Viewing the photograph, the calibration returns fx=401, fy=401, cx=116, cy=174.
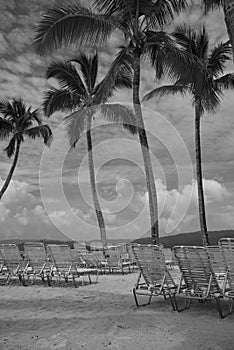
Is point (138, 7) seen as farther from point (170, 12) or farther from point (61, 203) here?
point (61, 203)

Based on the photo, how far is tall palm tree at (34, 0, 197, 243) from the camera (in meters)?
10.7

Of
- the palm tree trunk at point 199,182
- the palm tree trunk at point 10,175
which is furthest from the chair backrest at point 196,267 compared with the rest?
the palm tree trunk at point 10,175

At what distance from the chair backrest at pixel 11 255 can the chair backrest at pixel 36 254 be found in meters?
0.22

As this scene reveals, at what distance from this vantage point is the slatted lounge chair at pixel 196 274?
17.6 ft

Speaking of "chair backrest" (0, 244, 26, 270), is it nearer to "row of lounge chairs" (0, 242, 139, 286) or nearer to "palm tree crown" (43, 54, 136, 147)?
"row of lounge chairs" (0, 242, 139, 286)

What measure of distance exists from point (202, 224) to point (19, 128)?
12.2 m

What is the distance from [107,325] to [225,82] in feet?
44.6

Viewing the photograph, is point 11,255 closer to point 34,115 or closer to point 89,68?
point 89,68

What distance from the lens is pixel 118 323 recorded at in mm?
5082

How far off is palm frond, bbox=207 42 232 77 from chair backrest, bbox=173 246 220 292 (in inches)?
475

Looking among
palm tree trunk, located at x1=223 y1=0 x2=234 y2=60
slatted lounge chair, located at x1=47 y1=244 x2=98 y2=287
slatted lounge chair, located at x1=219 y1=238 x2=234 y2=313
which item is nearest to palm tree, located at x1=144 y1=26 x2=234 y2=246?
slatted lounge chair, located at x1=47 y1=244 x2=98 y2=287

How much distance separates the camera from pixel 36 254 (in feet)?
31.0

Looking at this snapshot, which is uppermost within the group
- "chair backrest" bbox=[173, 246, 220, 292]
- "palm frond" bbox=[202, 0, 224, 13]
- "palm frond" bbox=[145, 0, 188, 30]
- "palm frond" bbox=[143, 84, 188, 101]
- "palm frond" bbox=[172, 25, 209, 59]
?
"palm frond" bbox=[172, 25, 209, 59]

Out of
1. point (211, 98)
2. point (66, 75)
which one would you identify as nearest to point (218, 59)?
point (211, 98)
